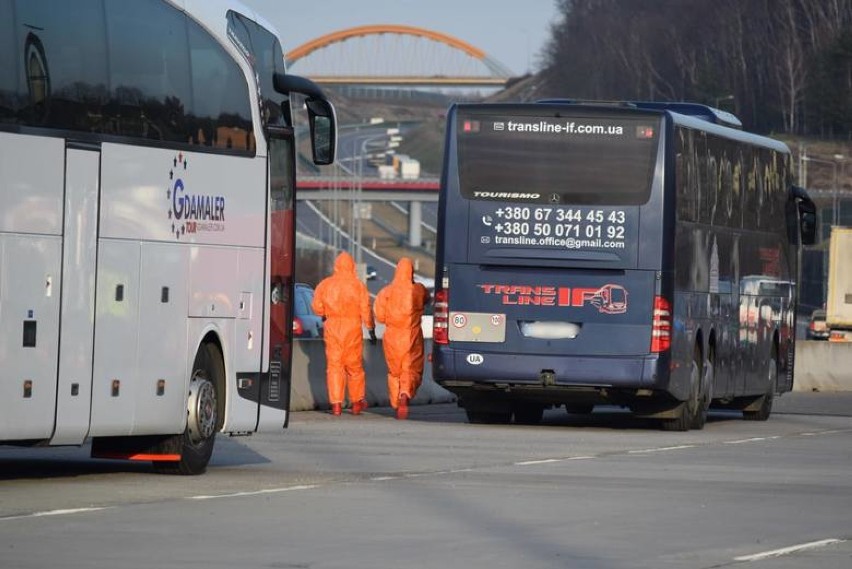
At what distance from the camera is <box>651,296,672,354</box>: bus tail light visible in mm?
23359

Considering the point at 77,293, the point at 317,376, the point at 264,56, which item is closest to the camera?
the point at 77,293

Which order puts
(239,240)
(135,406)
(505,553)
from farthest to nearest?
(239,240)
(135,406)
(505,553)

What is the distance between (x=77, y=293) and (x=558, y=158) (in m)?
10.0

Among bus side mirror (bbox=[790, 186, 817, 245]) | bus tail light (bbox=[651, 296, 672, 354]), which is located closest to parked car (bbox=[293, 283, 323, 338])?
bus side mirror (bbox=[790, 186, 817, 245])

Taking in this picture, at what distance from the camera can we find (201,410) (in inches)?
641

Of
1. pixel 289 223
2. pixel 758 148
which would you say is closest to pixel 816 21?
pixel 758 148

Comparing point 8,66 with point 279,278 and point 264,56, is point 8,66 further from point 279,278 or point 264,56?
point 279,278

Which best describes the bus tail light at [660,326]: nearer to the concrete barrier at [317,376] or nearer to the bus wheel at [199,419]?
the concrete barrier at [317,376]

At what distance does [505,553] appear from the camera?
11562 millimetres

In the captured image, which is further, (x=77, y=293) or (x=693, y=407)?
(x=693, y=407)

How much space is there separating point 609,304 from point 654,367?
0.77 metres

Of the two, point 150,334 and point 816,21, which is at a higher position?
point 816,21

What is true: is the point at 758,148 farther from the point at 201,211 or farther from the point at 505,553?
the point at 505,553

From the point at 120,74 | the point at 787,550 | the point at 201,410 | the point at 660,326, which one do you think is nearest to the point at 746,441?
the point at 660,326
